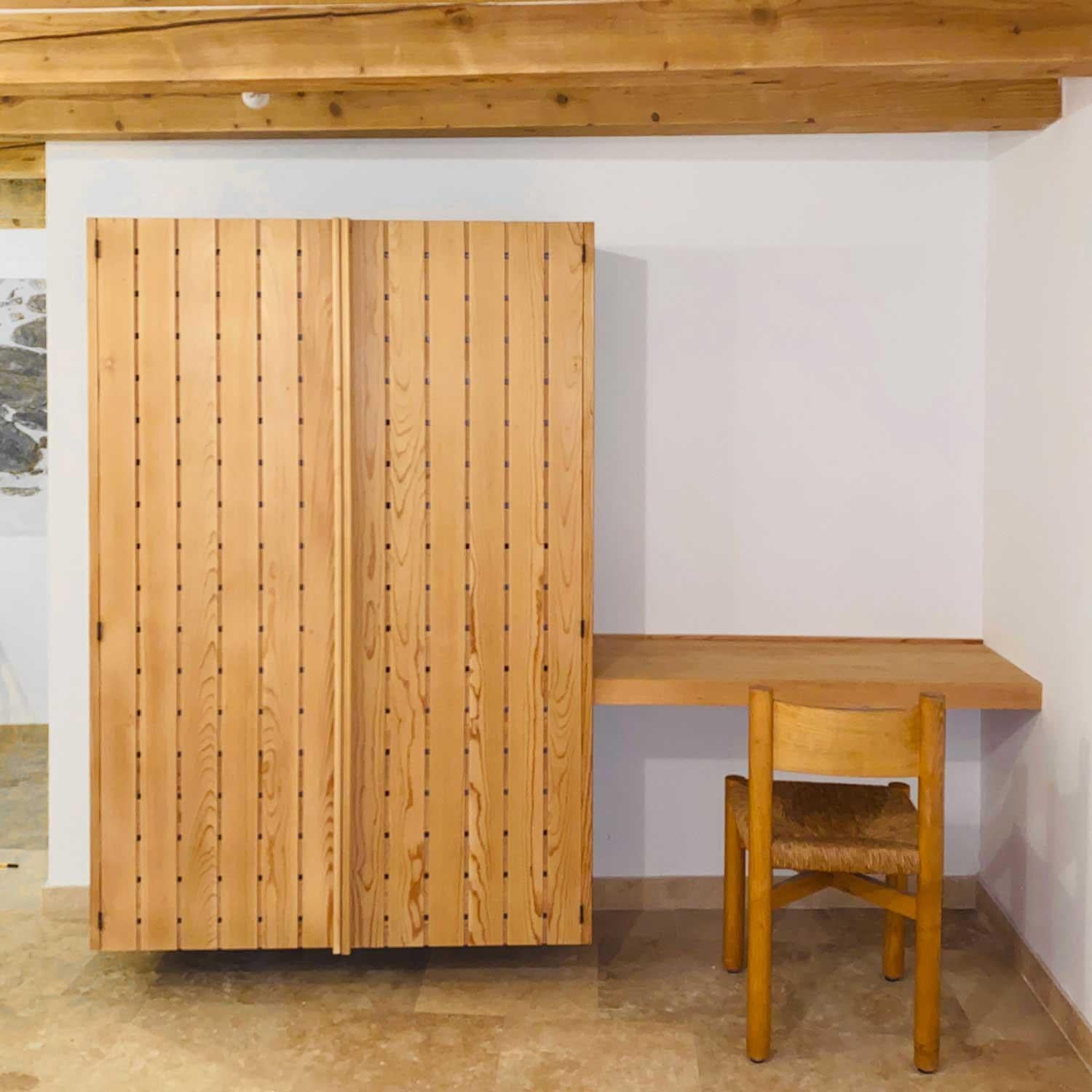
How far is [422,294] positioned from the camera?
9.93ft

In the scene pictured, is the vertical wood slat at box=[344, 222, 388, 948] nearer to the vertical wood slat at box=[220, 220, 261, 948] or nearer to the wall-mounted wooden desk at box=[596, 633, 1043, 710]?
the vertical wood slat at box=[220, 220, 261, 948]

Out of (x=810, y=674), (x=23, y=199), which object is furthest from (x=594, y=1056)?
(x=23, y=199)

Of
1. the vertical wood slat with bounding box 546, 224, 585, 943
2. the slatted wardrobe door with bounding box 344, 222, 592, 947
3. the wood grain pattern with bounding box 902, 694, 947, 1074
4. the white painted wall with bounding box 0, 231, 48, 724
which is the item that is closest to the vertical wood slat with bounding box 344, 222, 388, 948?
the slatted wardrobe door with bounding box 344, 222, 592, 947

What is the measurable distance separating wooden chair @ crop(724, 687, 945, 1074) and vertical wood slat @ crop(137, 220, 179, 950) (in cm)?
150

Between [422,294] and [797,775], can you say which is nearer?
[422,294]

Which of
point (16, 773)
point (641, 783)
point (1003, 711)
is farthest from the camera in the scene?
point (16, 773)

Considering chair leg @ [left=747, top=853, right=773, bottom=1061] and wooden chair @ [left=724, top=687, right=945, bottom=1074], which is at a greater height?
wooden chair @ [left=724, top=687, right=945, bottom=1074]

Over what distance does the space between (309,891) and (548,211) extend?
6.76 feet

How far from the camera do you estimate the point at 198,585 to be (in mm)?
3053

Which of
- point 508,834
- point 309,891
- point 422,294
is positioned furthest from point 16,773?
point 422,294

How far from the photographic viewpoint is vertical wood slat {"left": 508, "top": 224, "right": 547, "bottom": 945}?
9.93 feet

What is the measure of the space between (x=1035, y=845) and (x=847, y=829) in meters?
0.71

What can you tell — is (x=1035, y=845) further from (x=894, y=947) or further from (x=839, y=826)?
(x=839, y=826)

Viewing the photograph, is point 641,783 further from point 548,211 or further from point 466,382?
point 548,211
